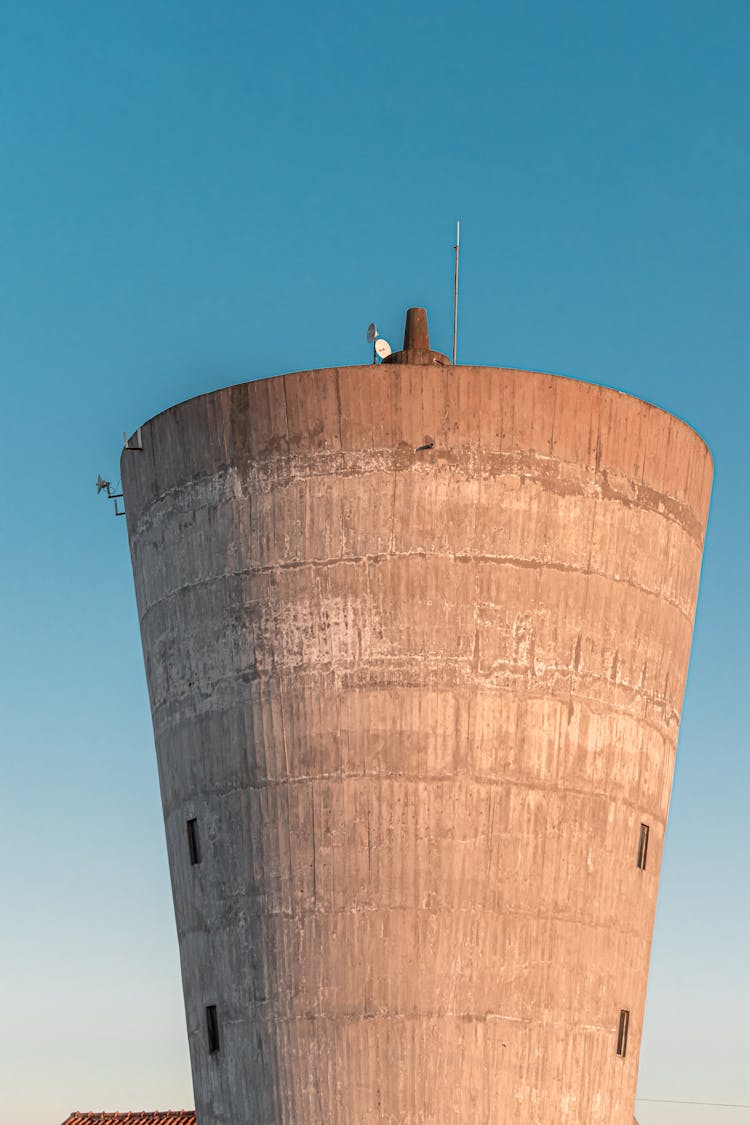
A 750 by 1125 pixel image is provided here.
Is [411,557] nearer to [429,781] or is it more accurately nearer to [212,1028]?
[429,781]

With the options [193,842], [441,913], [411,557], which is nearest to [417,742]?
[441,913]

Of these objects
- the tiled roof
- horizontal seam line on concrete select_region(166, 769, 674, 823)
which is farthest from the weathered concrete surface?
the tiled roof

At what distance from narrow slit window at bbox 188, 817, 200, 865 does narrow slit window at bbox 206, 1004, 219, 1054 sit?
2141mm

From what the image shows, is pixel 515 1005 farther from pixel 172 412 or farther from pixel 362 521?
pixel 172 412

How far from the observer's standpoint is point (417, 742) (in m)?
24.5

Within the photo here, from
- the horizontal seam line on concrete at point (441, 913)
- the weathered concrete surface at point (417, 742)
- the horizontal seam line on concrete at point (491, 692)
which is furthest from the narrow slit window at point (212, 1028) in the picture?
the horizontal seam line on concrete at point (491, 692)

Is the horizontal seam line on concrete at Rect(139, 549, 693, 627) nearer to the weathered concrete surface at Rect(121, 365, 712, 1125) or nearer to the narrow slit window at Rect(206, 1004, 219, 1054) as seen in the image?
the weathered concrete surface at Rect(121, 365, 712, 1125)

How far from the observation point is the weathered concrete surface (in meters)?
24.2

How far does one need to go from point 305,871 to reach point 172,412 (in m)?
7.27

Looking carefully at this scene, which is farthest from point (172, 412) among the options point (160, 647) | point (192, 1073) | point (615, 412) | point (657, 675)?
point (192, 1073)

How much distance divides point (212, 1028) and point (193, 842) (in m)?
2.72

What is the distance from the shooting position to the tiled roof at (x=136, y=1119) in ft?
136

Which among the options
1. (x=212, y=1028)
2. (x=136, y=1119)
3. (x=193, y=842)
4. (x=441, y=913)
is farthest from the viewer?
(x=136, y=1119)

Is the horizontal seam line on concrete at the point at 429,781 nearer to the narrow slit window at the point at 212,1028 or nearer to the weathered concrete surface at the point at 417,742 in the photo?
the weathered concrete surface at the point at 417,742
